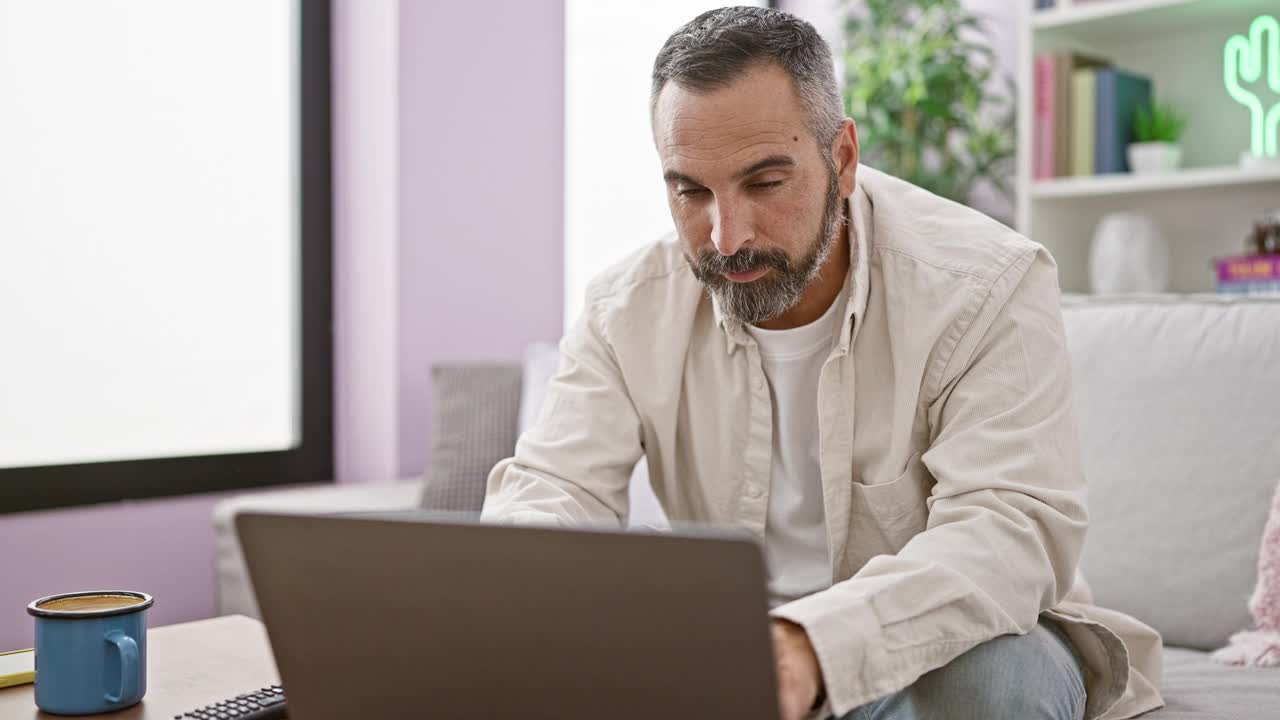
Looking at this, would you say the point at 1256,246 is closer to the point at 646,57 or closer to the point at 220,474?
the point at 646,57

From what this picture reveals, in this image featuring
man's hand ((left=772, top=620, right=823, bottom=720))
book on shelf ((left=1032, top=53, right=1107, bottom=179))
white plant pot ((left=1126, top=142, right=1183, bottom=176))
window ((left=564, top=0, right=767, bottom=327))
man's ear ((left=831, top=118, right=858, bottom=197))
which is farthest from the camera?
window ((left=564, top=0, right=767, bottom=327))

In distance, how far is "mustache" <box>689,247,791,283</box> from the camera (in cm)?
124

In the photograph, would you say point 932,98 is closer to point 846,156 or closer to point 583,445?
point 846,156

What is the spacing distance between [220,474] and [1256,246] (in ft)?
7.31

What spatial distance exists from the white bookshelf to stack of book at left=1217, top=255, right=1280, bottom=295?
21 centimetres

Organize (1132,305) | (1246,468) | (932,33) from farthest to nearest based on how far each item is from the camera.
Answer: (932,33) → (1132,305) → (1246,468)

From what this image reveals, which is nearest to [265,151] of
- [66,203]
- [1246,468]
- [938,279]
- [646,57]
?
[66,203]

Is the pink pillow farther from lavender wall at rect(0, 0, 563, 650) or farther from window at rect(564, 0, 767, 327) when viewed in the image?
window at rect(564, 0, 767, 327)

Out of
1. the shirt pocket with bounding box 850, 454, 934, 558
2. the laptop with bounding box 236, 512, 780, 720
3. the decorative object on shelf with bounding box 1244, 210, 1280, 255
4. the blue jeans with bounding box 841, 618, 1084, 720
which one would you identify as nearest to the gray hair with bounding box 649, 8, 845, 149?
the shirt pocket with bounding box 850, 454, 934, 558

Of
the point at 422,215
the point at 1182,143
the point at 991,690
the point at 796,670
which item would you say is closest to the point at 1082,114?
the point at 1182,143

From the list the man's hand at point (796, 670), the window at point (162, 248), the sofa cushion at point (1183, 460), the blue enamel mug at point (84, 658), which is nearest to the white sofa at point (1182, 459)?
the sofa cushion at point (1183, 460)

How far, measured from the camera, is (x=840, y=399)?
1284 mm

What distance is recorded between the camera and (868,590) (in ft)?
3.05

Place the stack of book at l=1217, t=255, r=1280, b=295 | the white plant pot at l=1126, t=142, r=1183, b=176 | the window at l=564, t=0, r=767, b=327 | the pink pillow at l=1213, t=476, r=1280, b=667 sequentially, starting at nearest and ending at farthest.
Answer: the pink pillow at l=1213, t=476, r=1280, b=667
the stack of book at l=1217, t=255, r=1280, b=295
the white plant pot at l=1126, t=142, r=1183, b=176
the window at l=564, t=0, r=767, b=327
